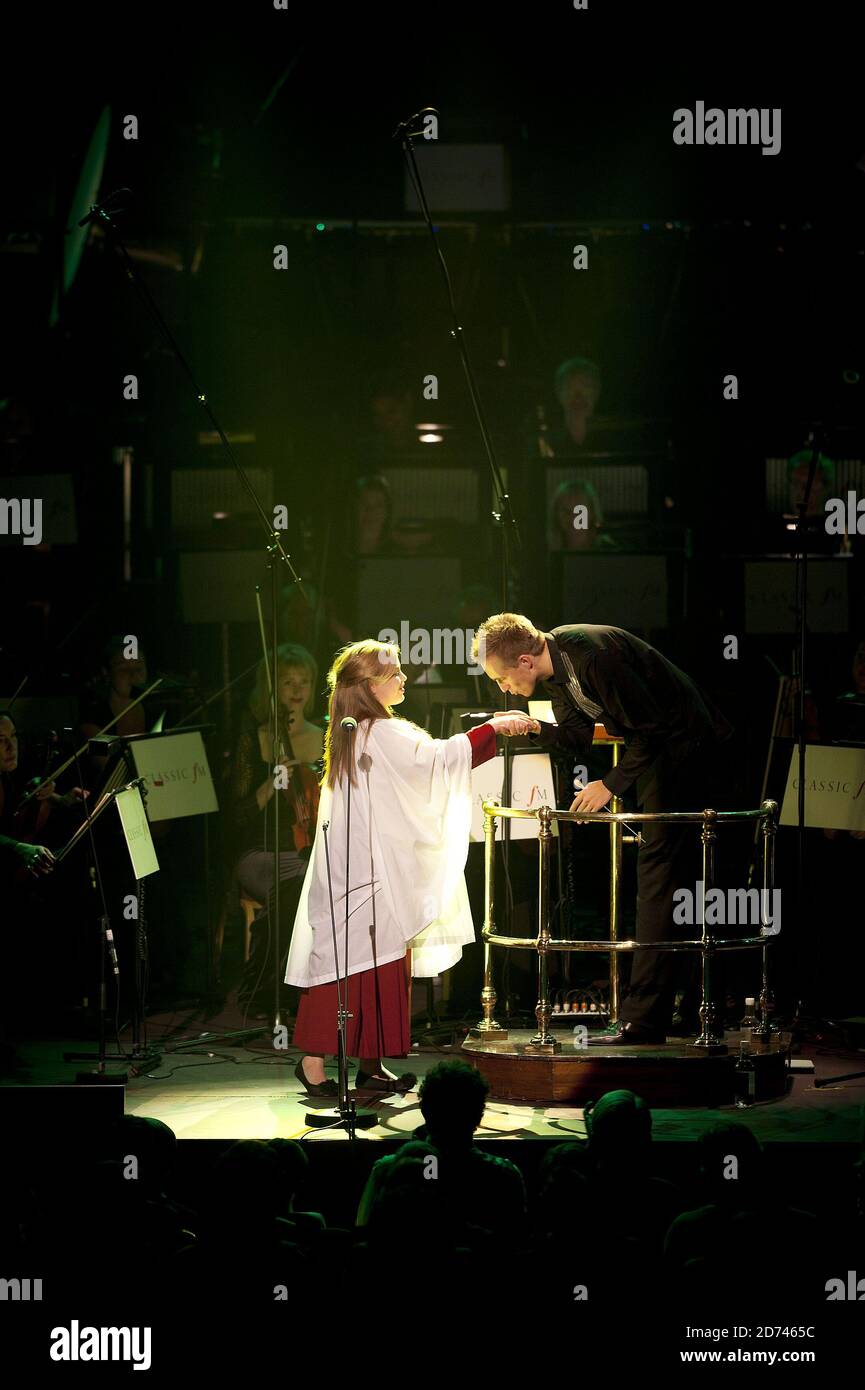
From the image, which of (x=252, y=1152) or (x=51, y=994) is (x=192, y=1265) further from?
(x=51, y=994)

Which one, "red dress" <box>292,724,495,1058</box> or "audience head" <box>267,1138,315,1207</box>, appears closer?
"audience head" <box>267,1138,315,1207</box>

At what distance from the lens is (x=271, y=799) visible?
763cm

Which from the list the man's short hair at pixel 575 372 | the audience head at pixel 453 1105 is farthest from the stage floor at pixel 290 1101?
the man's short hair at pixel 575 372

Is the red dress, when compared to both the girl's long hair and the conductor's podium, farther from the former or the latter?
the girl's long hair

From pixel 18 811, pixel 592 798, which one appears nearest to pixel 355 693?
pixel 592 798

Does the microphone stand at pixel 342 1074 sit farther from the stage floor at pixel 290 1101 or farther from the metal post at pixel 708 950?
the metal post at pixel 708 950

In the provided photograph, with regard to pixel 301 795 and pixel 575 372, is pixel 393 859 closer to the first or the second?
pixel 301 795

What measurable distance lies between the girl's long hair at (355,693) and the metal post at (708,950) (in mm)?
1309

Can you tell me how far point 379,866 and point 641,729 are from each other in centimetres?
114

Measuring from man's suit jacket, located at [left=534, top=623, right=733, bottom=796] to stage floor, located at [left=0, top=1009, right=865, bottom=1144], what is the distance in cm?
126

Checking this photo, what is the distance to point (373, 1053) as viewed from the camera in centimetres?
594

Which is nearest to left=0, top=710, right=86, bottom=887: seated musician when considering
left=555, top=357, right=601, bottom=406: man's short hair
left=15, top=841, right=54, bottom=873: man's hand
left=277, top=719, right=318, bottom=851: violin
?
left=15, top=841, right=54, bottom=873: man's hand

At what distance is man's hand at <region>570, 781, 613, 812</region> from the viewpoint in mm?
5887
